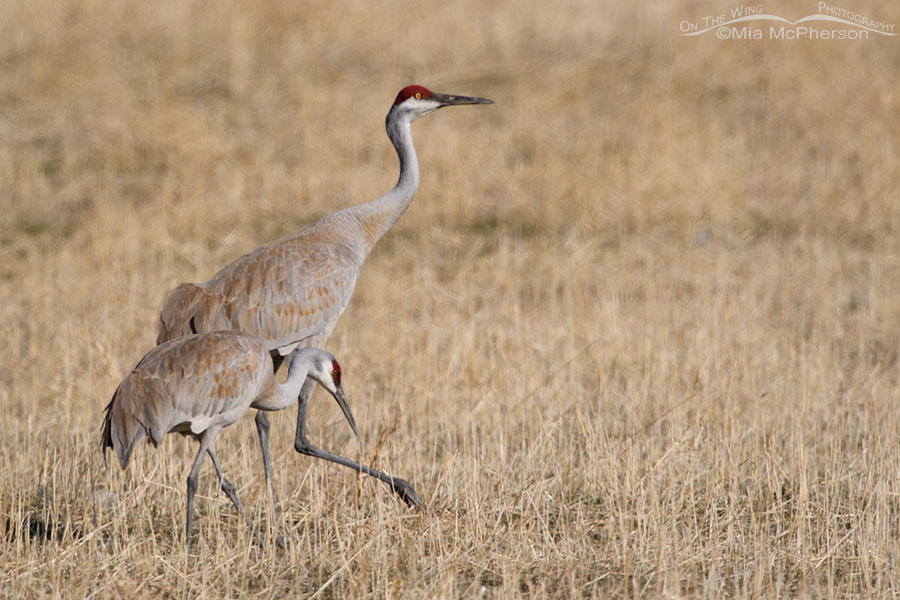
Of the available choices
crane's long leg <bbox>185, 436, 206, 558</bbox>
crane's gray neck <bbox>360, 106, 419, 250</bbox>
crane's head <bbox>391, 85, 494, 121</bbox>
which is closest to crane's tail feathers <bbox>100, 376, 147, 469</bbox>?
crane's long leg <bbox>185, 436, 206, 558</bbox>

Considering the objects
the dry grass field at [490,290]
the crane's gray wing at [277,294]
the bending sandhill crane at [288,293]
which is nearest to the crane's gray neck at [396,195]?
the bending sandhill crane at [288,293]

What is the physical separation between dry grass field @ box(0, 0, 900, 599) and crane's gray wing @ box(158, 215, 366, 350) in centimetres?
72

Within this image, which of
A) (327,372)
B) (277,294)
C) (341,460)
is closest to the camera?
(327,372)

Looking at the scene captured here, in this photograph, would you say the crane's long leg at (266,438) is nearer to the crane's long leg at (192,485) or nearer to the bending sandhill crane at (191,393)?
the bending sandhill crane at (191,393)

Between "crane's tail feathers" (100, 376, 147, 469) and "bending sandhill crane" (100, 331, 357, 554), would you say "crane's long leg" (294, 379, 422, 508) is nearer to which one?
"bending sandhill crane" (100, 331, 357, 554)

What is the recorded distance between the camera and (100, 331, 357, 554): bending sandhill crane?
4855mm

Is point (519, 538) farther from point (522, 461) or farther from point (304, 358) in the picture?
point (304, 358)

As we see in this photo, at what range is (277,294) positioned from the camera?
19.7 ft

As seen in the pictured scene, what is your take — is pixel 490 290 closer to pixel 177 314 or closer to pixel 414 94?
pixel 414 94

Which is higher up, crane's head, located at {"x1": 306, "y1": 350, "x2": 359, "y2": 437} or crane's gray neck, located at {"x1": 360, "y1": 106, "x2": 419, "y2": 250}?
crane's gray neck, located at {"x1": 360, "y1": 106, "x2": 419, "y2": 250}

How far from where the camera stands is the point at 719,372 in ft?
23.3

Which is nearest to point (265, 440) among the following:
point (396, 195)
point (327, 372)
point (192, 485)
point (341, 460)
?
point (341, 460)

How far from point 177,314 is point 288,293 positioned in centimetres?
61

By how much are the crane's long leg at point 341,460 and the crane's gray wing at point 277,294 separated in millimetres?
381
